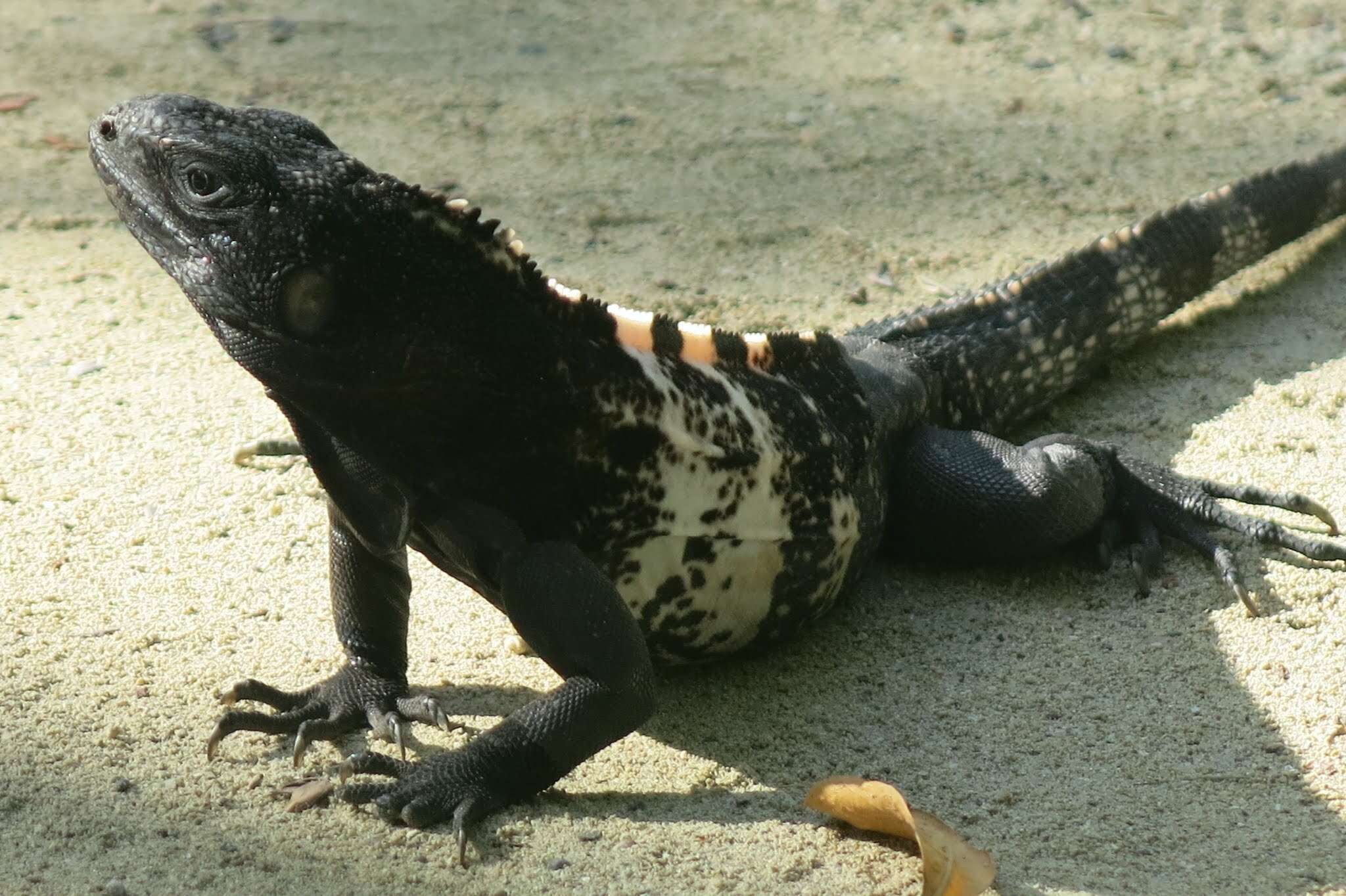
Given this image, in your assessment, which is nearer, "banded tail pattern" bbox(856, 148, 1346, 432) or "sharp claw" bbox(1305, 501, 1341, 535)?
"sharp claw" bbox(1305, 501, 1341, 535)

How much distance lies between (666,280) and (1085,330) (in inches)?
88.6

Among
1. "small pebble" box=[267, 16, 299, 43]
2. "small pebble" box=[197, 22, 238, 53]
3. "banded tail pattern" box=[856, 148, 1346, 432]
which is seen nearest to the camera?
"banded tail pattern" box=[856, 148, 1346, 432]

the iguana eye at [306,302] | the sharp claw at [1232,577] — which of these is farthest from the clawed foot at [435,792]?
the sharp claw at [1232,577]

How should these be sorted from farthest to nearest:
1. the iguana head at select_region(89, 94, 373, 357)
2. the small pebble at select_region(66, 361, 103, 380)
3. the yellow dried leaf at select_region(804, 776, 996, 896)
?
1. the small pebble at select_region(66, 361, 103, 380)
2. the iguana head at select_region(89, 94, 373, 357)
3. the yellow dried leaf at select_region(804, 776, 996, 896)

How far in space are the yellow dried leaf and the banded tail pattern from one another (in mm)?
2352

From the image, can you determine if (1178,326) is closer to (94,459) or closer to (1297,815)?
(1297,815)

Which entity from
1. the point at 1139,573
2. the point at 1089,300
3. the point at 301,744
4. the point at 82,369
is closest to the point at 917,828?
the point at 301,744

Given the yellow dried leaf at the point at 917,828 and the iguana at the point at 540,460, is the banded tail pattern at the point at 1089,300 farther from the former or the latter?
the yellow dried leaf at the point at 917,828

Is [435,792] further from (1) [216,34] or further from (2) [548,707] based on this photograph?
(1) [216,34]

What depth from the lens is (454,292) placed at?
4.50 m

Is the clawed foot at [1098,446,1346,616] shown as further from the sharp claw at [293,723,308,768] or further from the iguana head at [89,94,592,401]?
the sharp claw at [293,723,308,768]

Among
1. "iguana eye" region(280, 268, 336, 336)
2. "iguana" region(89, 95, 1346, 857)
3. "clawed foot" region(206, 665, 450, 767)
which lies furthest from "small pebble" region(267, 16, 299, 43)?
"iguana eye" region(280, 268, 336, 336)

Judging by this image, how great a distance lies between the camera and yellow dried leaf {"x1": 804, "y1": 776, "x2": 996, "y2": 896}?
4.05m

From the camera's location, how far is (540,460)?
4.71 m
